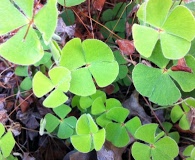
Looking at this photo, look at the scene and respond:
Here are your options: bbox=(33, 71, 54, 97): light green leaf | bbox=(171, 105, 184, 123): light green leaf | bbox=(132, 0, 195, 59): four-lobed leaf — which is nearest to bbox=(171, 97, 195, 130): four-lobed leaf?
bbox=(171, 105, 184, 123): light green leaf

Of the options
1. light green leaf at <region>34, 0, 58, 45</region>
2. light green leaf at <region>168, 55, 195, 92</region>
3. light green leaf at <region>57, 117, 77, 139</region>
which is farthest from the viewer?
light green leaf at <region>57, 117, 77, 139</region>

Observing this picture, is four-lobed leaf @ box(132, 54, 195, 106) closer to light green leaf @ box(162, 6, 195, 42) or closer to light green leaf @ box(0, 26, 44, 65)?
light green leaf @ box(162, 6, 195, 42)

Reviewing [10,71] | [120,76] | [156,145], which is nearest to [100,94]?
[120,76]

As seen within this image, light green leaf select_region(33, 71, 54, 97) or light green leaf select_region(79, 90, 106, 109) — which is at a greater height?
A: light green leaf select_region(33, 71, 54, 97)

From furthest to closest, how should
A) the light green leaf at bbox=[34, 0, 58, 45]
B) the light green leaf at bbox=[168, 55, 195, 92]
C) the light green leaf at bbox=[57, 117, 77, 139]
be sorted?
the light green leaf at bbox=[57, 117, 77, 139] < the light green leaf at bbox=[168, 55, 195, 92] < the light green leaf at bbox=[34, 0, 58, 45]

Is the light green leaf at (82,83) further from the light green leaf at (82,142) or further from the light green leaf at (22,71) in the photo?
the light green leaf at (22,71)

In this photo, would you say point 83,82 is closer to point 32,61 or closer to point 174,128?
point 32,61

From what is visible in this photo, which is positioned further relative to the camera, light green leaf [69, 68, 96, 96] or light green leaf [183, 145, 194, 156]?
light green leaf [183, 145, 194, 156]
